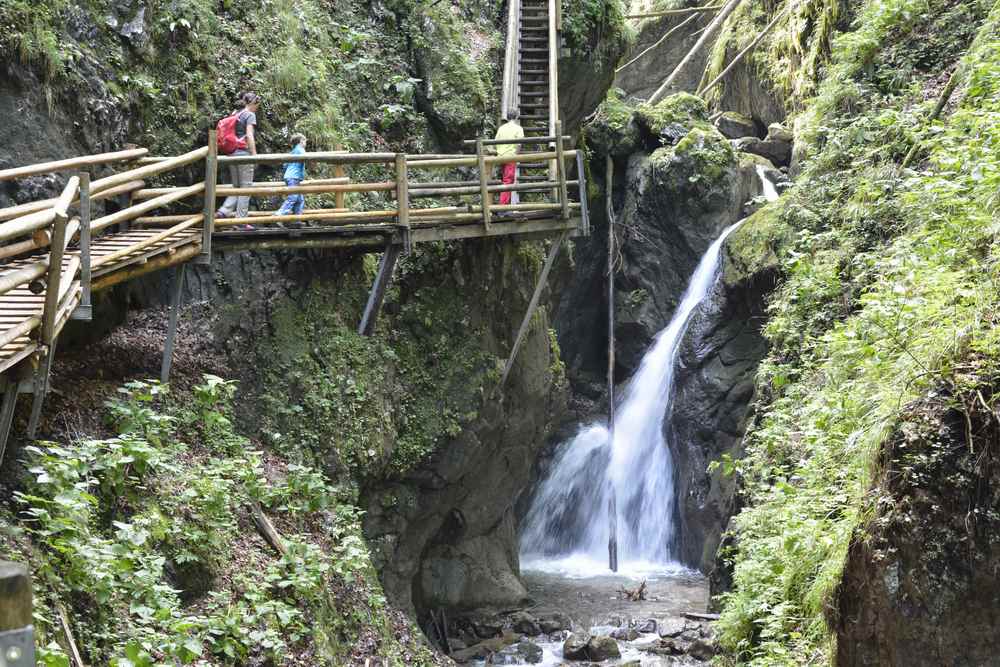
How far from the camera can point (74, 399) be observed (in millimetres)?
8367

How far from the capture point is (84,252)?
7.31 m

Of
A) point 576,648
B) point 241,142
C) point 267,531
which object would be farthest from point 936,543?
point 576,648

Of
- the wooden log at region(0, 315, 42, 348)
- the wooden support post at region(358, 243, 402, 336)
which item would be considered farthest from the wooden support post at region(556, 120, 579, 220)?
the wooden log at region(0, 315, 42, 348)

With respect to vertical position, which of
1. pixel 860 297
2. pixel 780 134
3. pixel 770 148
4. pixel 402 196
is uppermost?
pixel 780 134

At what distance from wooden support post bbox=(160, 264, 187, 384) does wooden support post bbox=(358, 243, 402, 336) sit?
2676 millimetres

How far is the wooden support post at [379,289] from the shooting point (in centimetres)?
1203

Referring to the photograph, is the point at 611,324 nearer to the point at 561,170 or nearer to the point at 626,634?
the point at 626,634

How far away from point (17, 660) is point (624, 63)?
110ft

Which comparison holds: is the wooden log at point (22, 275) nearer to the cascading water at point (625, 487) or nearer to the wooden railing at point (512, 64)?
the wooden railing at point (512, 64)

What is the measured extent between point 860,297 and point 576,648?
6.72 m

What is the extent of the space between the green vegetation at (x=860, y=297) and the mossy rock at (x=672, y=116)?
24.6ft

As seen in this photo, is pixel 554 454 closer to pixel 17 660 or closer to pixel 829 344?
pixel 829 344

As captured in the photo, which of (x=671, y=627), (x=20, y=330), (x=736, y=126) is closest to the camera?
(x=20, y=330)

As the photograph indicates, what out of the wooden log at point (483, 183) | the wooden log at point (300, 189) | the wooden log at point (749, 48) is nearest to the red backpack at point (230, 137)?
the wooden log at point (300, 189)
